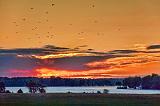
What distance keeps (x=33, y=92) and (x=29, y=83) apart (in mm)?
667

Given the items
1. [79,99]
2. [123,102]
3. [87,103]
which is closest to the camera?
[79,99]

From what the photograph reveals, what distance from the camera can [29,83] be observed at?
1552 centimetres

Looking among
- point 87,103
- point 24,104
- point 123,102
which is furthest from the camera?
A: point 123,102

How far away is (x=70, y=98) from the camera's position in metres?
19.8

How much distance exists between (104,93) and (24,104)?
188 inches

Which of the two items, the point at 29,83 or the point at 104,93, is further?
the point at 104,93

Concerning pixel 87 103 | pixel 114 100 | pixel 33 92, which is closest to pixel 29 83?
pixel 33 92

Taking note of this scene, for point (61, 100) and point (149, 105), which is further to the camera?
point (61, 100)

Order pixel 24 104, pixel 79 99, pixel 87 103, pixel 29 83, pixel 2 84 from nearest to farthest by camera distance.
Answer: pixel 2 84 → pixel 29 83 → pixel 24 104 → pixel 79 99 → pixel 87 103

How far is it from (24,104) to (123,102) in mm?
5473

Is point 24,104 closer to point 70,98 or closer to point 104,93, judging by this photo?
point 70,98

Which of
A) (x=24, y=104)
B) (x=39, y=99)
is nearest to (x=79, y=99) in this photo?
(x=24, y=104)

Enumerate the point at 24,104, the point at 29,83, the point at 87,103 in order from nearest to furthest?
the point at 29,83 < the point at 24,104 < the point at 87,103

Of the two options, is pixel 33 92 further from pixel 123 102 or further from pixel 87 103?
pixel 123 102
